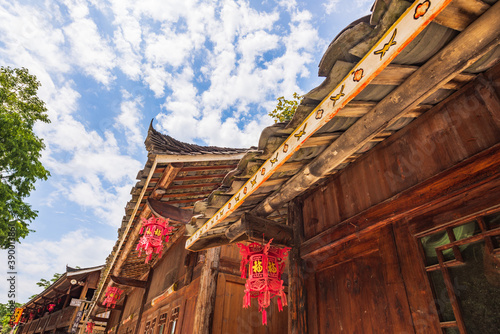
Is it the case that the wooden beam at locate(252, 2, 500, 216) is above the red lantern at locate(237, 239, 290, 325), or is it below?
above

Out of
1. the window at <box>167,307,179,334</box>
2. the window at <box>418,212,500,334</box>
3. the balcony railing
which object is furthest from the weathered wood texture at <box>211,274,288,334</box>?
the balcony railing

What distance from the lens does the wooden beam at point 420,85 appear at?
67.6 inches

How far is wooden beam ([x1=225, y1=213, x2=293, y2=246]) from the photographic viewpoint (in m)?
3.89

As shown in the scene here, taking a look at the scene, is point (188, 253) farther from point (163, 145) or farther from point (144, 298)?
point (144, 298)

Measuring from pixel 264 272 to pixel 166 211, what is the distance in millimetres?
3837

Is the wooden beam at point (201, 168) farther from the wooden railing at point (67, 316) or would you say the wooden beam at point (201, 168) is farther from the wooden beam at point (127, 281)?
the wooden railing at point (67, 316)

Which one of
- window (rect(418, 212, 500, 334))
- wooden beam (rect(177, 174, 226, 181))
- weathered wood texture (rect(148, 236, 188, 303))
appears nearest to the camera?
window (rect(418, 212, 500, 334))

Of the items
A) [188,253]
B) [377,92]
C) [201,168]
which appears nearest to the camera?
[377,92]

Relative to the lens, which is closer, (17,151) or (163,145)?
(163,145)

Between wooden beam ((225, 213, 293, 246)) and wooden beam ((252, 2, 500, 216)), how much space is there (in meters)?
1.19

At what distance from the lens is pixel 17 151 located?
1271cm

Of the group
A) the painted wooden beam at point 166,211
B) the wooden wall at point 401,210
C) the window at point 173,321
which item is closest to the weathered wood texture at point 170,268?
the window at point 173,321

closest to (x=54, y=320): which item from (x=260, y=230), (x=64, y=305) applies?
(x=64, y=305)

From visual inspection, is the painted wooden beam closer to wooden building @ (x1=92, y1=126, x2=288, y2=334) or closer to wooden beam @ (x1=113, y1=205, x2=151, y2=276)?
wooden building @ (x1=92, y1=126, x2=288, y2=334)
